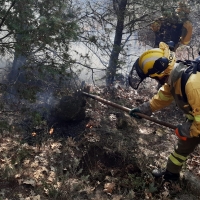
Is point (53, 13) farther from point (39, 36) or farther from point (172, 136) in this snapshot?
point (172, 136)

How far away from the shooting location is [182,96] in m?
3.56

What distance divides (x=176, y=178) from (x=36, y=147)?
8.03 feet

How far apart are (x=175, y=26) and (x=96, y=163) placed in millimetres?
4938

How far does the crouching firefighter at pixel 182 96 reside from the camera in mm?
3256

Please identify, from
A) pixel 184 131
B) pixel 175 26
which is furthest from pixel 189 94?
pixel 175 26

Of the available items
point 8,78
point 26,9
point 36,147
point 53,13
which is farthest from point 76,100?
point 8,78

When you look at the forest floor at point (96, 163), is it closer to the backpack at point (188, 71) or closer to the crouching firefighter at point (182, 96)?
the crouching firefighter at point (182, 96)

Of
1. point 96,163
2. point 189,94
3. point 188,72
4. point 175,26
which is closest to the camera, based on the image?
point 189,94

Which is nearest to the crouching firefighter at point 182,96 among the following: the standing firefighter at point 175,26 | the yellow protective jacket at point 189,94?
the yellow protective jacket at point 189,94

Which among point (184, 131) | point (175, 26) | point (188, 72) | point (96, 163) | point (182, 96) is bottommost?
point (96, 163)

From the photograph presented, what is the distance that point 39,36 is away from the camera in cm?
358

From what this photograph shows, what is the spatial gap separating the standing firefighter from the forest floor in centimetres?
304

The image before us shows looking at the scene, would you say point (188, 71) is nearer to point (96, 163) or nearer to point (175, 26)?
point (96, 163)

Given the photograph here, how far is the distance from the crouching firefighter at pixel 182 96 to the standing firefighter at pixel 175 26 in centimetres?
362
